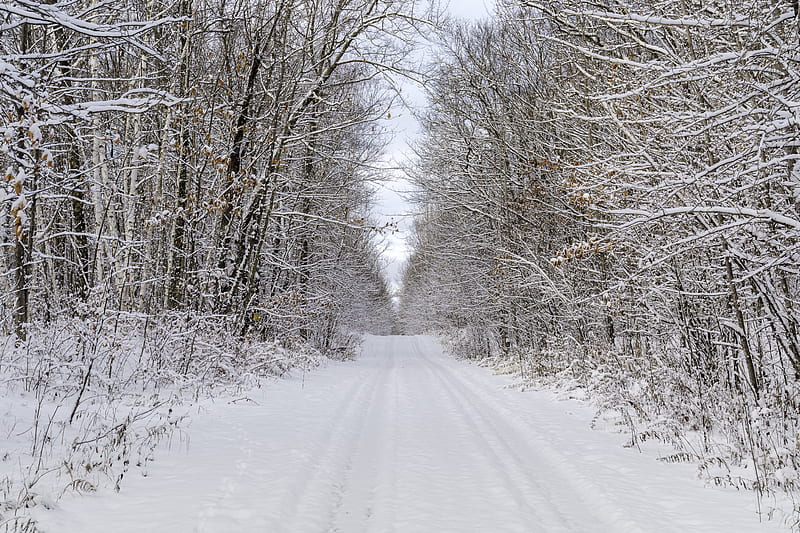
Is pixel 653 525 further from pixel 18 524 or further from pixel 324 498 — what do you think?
pixel 18 524

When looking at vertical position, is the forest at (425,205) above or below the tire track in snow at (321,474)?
above

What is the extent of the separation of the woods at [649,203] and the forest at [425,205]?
7cm

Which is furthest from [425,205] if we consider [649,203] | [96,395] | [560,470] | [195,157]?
[560,470]

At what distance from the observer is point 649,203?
848cm

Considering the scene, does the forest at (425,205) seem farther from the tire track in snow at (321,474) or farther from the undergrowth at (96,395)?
the tire track in snow at (321,474)

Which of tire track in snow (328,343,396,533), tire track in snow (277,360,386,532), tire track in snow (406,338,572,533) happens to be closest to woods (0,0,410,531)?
tire track in snow (277,360,386,532)

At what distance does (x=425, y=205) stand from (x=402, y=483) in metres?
16.5

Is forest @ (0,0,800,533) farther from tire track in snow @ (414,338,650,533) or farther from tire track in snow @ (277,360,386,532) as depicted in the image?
tire track in snow @ (277,360,386,532)

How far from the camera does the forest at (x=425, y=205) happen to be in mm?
5379

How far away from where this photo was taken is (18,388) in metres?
7.25

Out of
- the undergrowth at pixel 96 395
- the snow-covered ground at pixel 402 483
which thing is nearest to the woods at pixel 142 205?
the undergrowth at pixel 96 395

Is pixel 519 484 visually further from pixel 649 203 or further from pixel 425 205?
A: pixel 425 205

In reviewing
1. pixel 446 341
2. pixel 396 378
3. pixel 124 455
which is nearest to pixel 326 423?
pixel 124 455

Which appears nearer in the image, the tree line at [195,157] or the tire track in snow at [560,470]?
the tire track in snow at [560,470]
